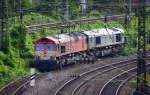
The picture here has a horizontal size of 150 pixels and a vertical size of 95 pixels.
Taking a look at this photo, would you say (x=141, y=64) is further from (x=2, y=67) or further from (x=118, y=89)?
(x=2, y=67)

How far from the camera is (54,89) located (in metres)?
27.3

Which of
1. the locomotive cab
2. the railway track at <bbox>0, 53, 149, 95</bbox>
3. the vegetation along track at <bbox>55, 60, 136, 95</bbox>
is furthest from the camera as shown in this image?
the locomotive cab

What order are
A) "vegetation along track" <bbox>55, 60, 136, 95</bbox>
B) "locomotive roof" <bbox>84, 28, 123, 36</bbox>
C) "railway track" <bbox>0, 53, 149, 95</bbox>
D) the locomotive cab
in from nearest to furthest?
"railway track" <bbox>0, 53, 149, 95</bbox> → "vegetation along track" <bbox>55, 60, 136, 95</bbox> → the locomotive cab → "locomotive roof" <bbox>84, 28, 123, 36</bbox>

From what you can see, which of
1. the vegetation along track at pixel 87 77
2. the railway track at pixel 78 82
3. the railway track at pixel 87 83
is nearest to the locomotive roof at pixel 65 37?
the railway track at pixel 78 82

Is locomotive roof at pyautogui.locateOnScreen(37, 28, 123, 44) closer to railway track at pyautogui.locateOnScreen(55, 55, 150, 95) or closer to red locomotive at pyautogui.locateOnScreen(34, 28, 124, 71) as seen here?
red locomotive at pyautogui.locateOnScreen(34, 28, 124, 71)

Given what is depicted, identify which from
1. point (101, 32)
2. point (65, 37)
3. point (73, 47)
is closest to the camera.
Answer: point (65, 37)

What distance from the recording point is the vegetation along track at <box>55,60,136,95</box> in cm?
2689

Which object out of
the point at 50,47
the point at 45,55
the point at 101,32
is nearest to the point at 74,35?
the point at 50,47

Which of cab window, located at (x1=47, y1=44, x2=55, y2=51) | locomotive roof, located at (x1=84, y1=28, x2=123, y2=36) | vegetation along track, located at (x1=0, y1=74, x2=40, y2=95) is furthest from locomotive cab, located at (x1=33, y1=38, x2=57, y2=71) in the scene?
locomotive roof, located at (x1=84, y1=28, x2=123, y2=36)

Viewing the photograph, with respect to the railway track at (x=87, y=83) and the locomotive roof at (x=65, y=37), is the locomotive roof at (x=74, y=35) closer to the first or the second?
the locomotive roof at (x=65, y=37)

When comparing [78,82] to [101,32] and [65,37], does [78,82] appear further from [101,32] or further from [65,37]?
[101,32]

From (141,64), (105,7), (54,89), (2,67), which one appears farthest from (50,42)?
(105,7)

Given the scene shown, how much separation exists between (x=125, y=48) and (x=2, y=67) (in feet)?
49.5

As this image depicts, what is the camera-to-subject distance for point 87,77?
3095 centimetres
